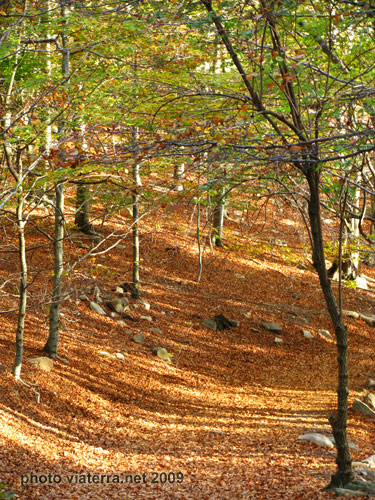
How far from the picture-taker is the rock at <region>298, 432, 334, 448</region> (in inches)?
318

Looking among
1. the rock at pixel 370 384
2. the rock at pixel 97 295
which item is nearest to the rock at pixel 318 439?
the rock at pixel 370 384

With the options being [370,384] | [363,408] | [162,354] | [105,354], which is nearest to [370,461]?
[363,408]

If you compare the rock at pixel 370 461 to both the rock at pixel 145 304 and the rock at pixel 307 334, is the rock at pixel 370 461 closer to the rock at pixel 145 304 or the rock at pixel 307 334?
the rock at pixel 307 334

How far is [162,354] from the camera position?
12.2m

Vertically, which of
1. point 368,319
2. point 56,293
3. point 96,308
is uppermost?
point 56,293

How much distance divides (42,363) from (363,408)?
6.68m

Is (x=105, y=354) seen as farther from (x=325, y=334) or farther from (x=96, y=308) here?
(x=325, y=334)

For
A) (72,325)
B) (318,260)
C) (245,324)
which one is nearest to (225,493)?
(318,260)

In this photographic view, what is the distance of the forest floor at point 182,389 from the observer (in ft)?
22.3

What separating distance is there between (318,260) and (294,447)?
3.75 meters

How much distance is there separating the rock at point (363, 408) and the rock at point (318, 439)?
224cm

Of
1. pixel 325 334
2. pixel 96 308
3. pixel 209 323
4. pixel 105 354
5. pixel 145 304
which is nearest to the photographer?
pixel 105 354

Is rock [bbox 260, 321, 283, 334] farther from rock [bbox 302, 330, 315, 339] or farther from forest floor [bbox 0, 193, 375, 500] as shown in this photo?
rock [bbox 302, 330, 315, 339]

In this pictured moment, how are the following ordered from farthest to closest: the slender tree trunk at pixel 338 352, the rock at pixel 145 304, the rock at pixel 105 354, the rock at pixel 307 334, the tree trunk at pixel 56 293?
the rock at pixel 307 334 < the rock at pixel 145 304 < the rock at pixel 105 354 < the tree trunk at pixel 56 293 < the slender tree trunk at pixel 338 352
